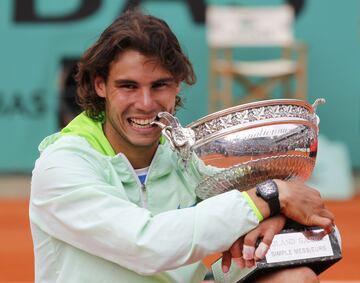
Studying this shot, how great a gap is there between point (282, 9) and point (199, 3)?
725 mm

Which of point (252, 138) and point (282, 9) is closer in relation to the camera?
point (252, 138)

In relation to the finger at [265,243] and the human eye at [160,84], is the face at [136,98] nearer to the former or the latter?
the human eye at [160,84]

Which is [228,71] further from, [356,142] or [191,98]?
[356,142]

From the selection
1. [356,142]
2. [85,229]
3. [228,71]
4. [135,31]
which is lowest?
[356,142]

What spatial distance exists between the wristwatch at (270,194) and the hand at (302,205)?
2 centimetres

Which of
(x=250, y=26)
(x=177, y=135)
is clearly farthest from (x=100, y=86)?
(x=250, y=26)

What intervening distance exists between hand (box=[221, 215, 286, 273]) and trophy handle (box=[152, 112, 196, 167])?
11.9 inches

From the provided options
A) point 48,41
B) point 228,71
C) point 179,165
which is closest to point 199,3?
point 228,71

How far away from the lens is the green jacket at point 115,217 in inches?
108

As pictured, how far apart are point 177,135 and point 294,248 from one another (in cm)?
45

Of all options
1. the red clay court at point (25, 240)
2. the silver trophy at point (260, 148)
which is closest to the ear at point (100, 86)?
the silver trophy at point (260, 148)

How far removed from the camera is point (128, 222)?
277 centimetres

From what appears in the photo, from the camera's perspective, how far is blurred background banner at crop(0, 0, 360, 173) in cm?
898

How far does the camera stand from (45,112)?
29.5 ft
